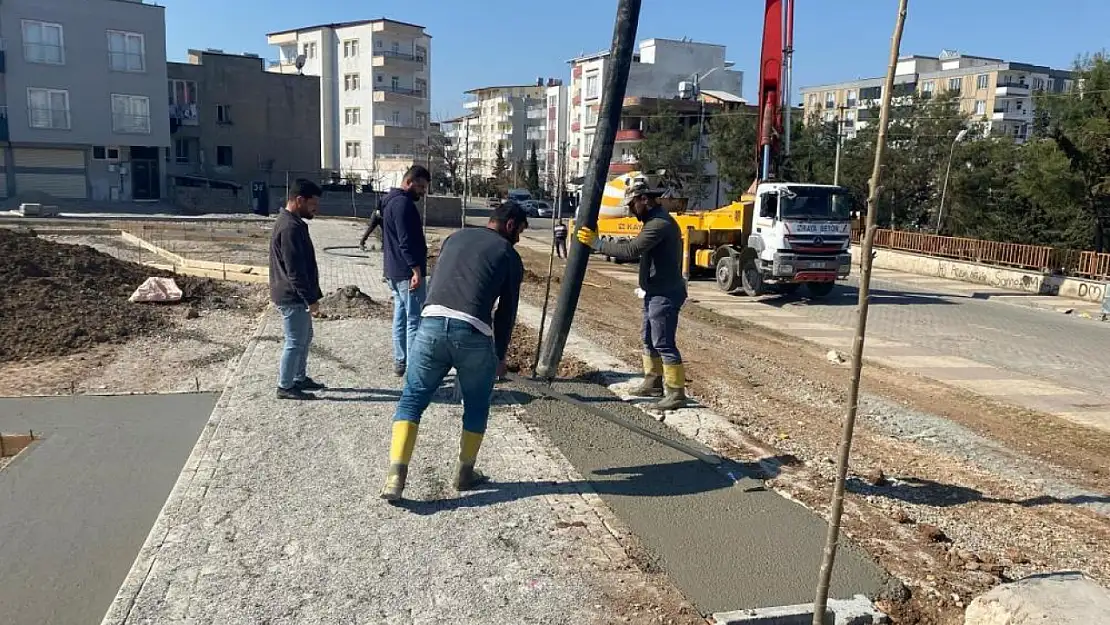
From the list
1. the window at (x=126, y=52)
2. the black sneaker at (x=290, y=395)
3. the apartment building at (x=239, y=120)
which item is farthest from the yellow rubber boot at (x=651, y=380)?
the apartment building at (x=239, y=120)

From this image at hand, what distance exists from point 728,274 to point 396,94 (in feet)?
184

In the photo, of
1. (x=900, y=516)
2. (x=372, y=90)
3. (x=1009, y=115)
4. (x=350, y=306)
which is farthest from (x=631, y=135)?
(x=900, y=516)

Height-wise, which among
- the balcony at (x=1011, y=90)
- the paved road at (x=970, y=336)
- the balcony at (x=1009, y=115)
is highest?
the balcony at (x=1011, y=90)

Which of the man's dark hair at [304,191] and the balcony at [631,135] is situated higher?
the balcony at [631,135]

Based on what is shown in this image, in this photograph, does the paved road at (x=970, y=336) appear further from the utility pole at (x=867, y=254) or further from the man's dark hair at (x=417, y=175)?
the man's dark hair at (x=417, y=175)

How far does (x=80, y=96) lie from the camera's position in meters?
40.8

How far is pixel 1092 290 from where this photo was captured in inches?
744

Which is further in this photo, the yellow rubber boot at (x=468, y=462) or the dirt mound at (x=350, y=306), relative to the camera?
the dirt mound at (x=350, y=306)

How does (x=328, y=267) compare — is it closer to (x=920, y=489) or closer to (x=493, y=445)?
(x=493, y=445)

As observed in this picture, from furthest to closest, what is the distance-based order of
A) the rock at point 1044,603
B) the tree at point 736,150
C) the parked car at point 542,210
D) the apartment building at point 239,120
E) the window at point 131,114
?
the parked car at point 542,210
the apartment building at point 239,120
the window at point 131,114
the tree at point 736,150
the rock at point 1044,603

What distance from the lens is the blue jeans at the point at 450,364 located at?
4.41 metres

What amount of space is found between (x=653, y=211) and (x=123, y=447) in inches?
175

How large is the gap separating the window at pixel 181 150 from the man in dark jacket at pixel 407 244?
4711cm

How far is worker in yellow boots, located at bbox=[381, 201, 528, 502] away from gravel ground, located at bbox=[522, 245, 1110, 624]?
6.82ft
